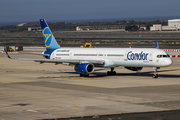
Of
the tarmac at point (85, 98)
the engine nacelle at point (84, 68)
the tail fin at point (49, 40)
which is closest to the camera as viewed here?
the tarmac at point (85, 98)

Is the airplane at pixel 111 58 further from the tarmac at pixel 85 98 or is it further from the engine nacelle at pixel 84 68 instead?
the tarmac at pixel 85 98

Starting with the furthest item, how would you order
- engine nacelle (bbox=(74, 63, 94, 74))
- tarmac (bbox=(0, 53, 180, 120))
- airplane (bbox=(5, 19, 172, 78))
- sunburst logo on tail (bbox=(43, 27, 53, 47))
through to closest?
sunburst logo on tail (bbox=(43, 27, 53, 47)) → engine nacelle (bbox=(74, 63, 94, 74)) → airplane (bbox=(5, 19, 172, 78)) → tarmac (bbox=(0, 53, 180, 120))

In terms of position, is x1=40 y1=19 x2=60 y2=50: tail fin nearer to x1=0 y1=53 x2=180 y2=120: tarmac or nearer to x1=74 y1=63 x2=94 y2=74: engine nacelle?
x1=74 y1=63 x2=94 y2=74: engine nacelle

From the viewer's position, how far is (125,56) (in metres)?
50.3

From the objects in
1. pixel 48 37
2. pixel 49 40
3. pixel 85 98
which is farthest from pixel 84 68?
pixel 85 98

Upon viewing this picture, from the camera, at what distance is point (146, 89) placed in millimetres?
38594

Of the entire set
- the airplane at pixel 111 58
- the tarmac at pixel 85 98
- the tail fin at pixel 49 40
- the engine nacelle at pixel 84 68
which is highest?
the tail fin at pixel 49 40

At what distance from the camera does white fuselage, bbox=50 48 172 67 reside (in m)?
48.1

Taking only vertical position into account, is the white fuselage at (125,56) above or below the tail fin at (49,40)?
below

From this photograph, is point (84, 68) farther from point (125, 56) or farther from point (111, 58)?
point (125, 56)

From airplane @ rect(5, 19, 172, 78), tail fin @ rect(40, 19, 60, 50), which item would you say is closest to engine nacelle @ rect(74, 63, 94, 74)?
airplane @ rect(5, 19, 172, 78)

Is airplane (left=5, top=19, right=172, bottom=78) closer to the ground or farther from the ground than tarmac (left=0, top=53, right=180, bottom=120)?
farther from the ground

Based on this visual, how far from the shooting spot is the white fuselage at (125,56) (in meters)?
48.1

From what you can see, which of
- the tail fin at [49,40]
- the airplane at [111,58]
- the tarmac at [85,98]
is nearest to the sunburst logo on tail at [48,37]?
the tail fin at [49,40]
